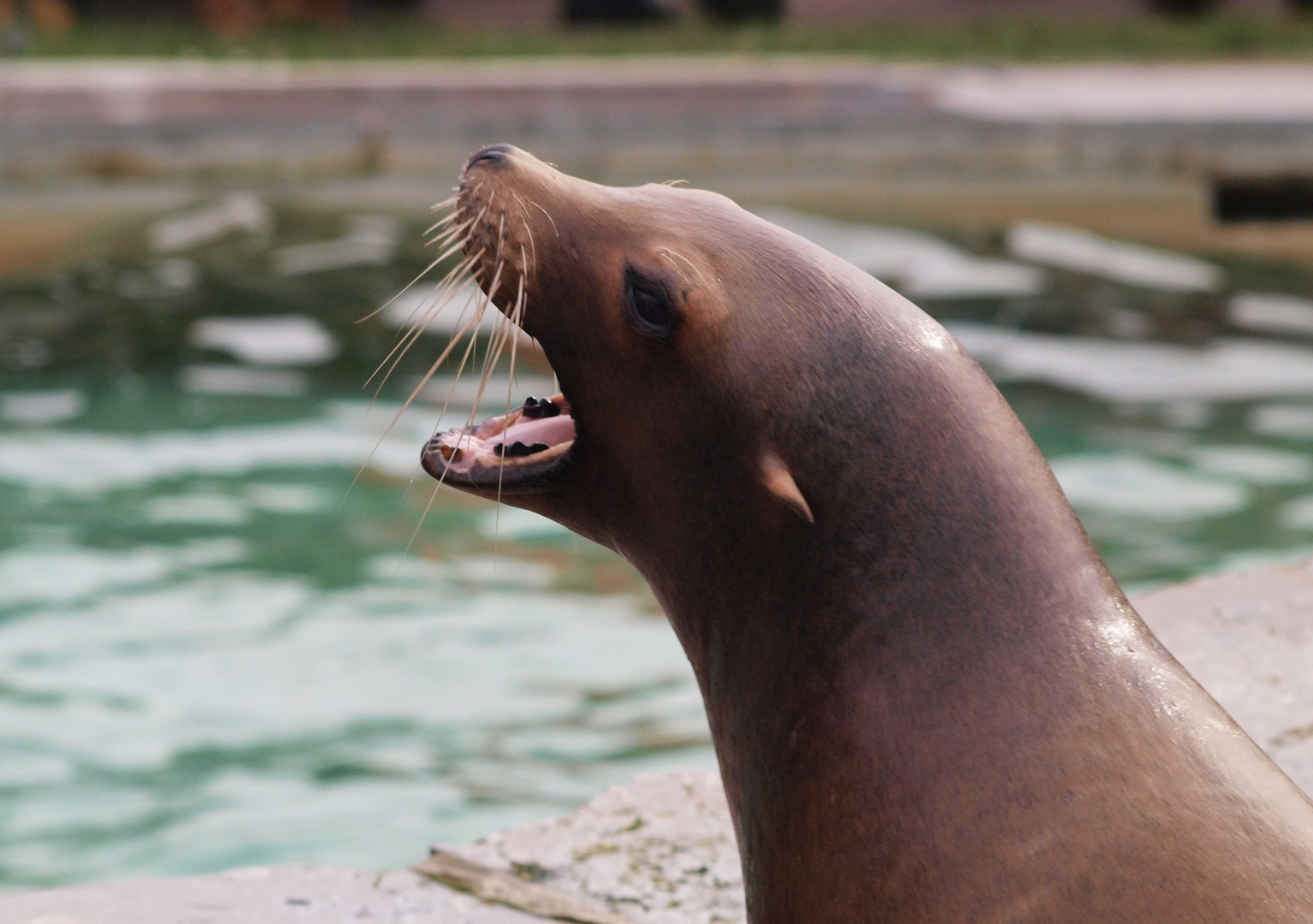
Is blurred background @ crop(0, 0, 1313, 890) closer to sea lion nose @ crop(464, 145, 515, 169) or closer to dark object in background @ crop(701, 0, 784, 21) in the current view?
sea lion nose @ crop(464, 145, 515, 169)

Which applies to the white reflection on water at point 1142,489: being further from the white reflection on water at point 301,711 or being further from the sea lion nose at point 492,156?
the sea lion nose at point 492,156

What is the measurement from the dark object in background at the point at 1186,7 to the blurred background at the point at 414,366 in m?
5.95

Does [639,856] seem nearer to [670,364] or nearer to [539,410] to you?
[539,410]

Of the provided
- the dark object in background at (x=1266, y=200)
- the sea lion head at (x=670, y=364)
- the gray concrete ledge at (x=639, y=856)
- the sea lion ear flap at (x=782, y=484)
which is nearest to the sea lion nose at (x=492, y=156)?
the sea lion head at (x=670, y=364)

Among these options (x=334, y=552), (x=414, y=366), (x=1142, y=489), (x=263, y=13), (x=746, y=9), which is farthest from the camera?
(x=746, y=9)

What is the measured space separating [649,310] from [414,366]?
556 centimetres

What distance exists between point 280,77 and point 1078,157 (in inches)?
199

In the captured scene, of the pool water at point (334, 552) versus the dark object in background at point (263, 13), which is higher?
the dark object in background at point (263, 13)

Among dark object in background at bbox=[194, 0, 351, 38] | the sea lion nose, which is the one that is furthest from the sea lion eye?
dark object in background at bbox=[194, 0, 351, 38]

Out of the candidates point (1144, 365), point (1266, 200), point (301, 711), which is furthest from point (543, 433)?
point (1266, 200)

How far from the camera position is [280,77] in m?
10.5

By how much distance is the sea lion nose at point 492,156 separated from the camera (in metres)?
2.06

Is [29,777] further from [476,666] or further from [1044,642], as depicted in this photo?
[1044,642]

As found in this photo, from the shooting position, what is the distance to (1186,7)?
64.4 ft
